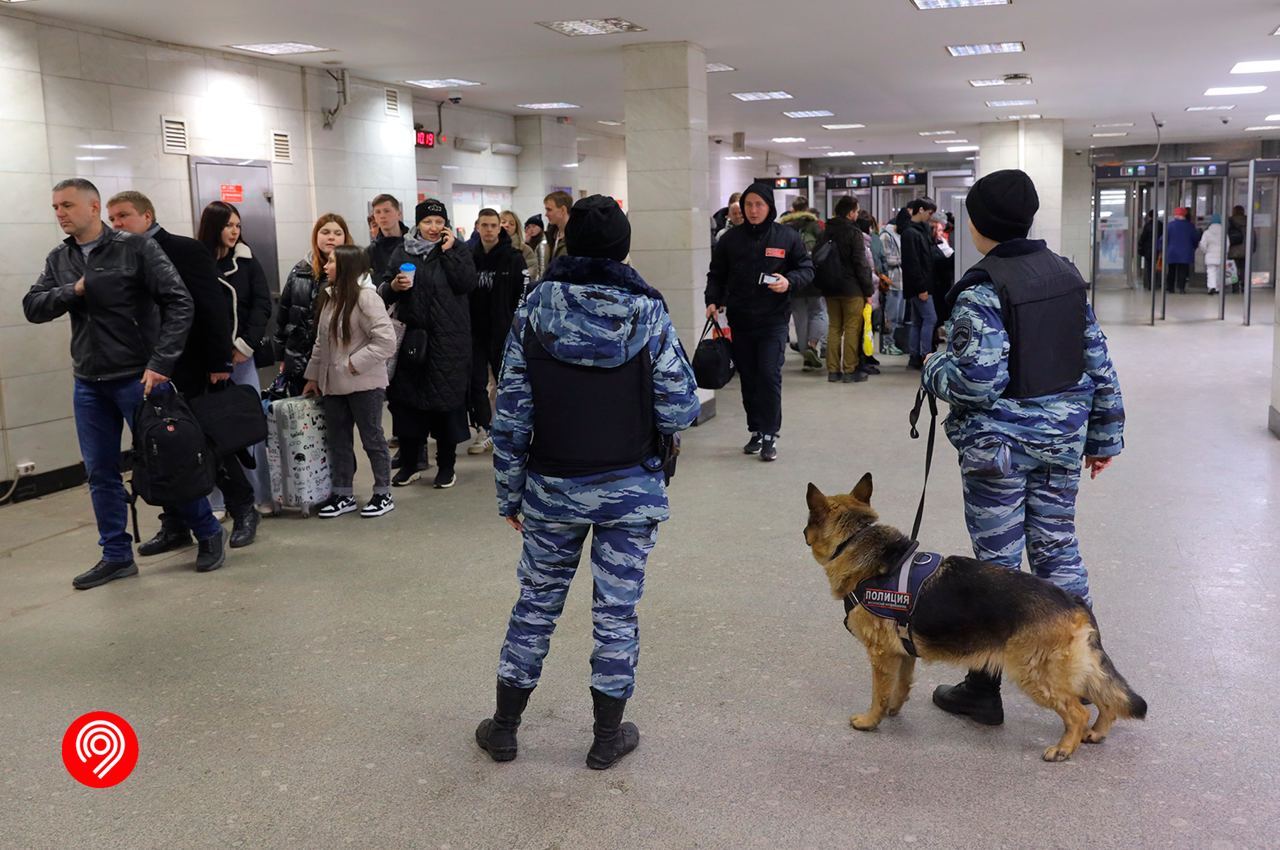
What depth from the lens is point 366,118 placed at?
11117mm

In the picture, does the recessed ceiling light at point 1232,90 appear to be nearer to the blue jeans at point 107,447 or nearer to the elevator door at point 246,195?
the elevator door at point 246,195

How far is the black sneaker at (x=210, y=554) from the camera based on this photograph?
17.0 feet

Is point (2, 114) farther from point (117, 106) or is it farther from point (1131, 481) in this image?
point (1131, 481)

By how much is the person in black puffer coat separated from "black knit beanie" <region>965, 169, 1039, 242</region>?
3763mm

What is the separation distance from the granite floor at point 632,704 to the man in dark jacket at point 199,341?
0.57 ft

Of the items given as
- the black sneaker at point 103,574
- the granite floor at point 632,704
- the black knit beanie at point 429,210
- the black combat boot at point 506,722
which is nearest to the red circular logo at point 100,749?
the granite floor at point 632,704

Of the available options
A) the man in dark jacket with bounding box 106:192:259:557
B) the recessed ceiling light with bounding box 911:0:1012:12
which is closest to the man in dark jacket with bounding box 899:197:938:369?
the recessed ceiling light with bounding box 911:0:1012:12

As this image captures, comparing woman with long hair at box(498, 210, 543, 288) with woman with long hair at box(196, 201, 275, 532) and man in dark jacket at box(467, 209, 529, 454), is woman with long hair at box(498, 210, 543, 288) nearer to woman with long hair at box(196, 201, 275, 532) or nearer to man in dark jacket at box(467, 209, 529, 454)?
man in dark jacket at box(467, 209, 529, 454)

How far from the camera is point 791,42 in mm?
9945

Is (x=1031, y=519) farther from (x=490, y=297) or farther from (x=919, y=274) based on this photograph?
(x=919, y=274)

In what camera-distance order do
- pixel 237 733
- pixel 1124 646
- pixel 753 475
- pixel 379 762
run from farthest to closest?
pixel 753 475
pixel 1124 646
pixel 237 733
pixel 379 762

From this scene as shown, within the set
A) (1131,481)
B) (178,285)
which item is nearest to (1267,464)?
(1131,481)

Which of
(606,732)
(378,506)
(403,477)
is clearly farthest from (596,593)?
(403,477)

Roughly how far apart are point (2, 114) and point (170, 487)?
369 centimetres
